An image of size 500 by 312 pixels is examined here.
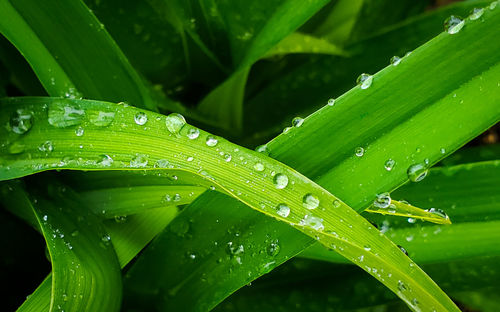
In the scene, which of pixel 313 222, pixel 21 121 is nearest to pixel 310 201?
pixel 313 222

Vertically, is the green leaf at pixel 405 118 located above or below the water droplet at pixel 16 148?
above

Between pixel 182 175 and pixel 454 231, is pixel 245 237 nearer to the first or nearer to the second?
pixel 182 175

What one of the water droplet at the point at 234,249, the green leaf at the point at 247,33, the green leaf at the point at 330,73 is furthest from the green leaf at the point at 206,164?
the green leaf at the point at 330,73

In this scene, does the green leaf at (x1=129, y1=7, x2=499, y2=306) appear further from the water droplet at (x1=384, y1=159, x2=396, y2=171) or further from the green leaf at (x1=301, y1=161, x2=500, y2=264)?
the green leaf at (x1=301, y1=161, x2=500, y2=264)

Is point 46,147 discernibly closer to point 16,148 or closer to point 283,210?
point 16,148

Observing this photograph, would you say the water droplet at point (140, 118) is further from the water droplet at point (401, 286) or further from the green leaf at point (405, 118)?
the water droplet at point (401, 286)

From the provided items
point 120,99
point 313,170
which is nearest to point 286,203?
point 313,170
